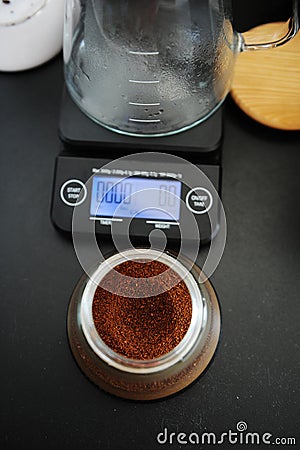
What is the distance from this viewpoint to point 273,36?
34.6 inches

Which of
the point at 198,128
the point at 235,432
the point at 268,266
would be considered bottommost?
the point at 235,432

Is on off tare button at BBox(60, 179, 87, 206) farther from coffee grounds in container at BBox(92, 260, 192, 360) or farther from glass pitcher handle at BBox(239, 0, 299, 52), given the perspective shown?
glass pitcher handle at BBox(239, 0, 299, 52)

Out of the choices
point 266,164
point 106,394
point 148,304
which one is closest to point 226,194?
point 266,164

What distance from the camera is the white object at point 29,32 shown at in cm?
92

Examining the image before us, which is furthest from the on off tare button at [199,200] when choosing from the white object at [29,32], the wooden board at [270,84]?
the white object at [29,32]

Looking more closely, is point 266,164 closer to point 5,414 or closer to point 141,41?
point 141,41

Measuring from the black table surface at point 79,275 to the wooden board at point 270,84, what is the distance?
24mm

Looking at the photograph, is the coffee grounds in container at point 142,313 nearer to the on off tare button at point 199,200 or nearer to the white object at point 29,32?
the on off tare button at point 199,200

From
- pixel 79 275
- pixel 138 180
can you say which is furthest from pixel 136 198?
pixel 79 275

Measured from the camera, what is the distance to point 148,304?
0.86 m

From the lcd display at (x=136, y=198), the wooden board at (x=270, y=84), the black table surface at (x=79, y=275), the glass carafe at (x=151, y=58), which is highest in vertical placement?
the glass carafe at (x=151, y=58)

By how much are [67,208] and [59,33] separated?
0.84ft

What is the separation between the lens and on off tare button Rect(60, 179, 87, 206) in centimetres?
91

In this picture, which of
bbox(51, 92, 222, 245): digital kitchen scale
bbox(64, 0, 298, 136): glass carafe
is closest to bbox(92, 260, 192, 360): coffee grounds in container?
bbox(51, 92, 222, 245): digital kitchen scale
